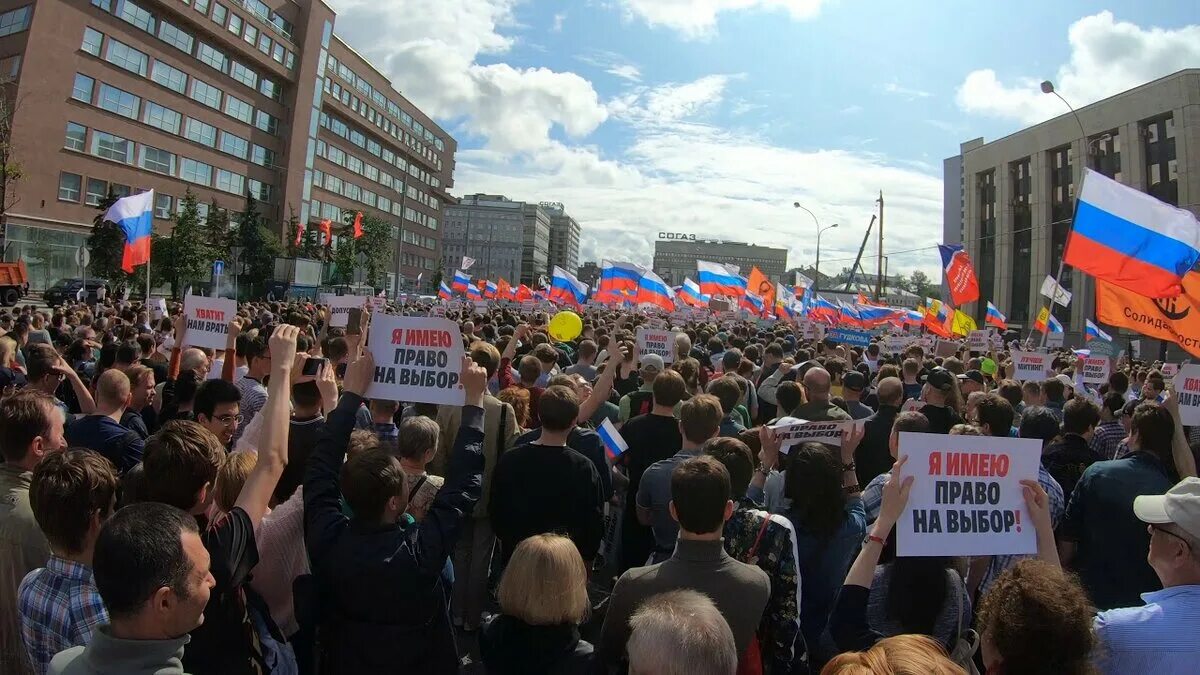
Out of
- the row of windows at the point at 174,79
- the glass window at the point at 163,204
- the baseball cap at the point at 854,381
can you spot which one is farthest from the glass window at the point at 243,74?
the baseball cap at the point at 854,381

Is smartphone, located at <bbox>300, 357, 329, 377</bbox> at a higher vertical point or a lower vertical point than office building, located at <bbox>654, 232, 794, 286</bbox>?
lower

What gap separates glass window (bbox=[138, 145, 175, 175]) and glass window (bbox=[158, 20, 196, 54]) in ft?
27.0

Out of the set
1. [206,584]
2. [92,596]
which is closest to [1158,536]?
[206,584]

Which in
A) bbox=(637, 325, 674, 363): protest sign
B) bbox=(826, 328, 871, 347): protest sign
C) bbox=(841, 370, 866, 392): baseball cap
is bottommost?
bbox=(841, 370, 866, 392): baseball cap

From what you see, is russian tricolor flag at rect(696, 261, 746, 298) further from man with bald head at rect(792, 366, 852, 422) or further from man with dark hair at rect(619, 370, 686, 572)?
man with dark hair at rect(619, 370, 686, 572)

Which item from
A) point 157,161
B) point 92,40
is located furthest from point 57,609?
point 157,161

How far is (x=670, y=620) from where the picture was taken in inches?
81.2

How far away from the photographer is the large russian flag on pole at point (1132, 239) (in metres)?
9.03

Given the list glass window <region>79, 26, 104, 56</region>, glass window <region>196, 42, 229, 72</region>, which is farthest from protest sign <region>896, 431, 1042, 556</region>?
glass window <region>196, 42, 229, 72</region>

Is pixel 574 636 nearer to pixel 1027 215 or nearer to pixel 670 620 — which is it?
pixel 670 620

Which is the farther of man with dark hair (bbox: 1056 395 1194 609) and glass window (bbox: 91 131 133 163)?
glass window (bbox: 91 131 133 163)

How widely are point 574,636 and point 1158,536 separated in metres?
2.14

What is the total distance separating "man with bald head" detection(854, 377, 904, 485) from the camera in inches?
234

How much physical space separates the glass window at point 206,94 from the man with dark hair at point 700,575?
65.2m
